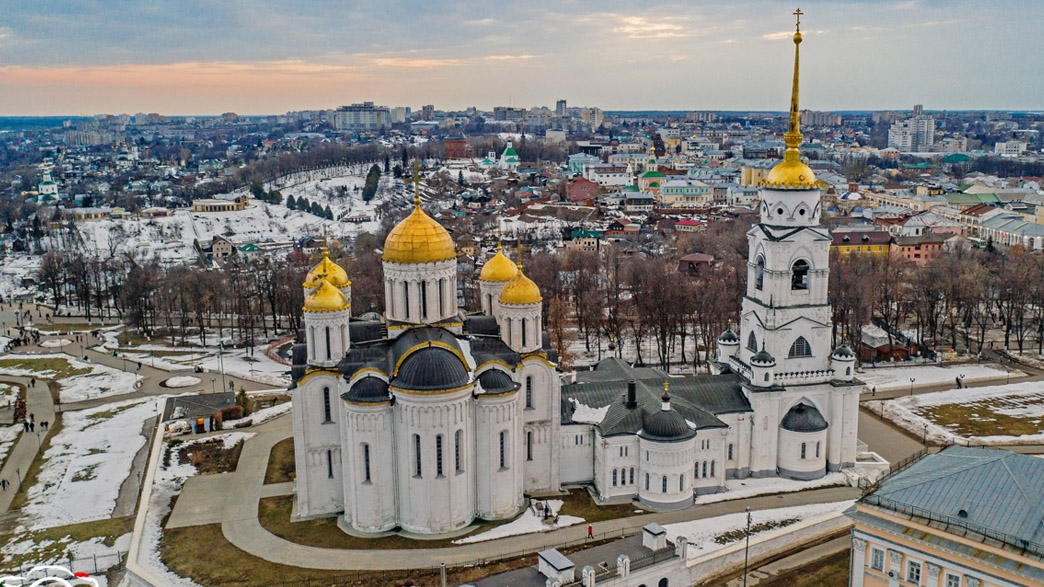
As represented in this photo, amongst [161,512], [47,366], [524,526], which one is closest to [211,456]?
[161,512]

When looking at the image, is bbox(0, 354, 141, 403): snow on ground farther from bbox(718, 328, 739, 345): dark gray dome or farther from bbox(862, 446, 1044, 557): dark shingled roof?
bbox(862, 446, 1044, 557): dark shingled roof

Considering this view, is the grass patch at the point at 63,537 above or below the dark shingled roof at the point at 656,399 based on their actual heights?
below

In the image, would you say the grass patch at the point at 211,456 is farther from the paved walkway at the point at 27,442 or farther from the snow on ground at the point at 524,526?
the snow on ground at the point at 524,526

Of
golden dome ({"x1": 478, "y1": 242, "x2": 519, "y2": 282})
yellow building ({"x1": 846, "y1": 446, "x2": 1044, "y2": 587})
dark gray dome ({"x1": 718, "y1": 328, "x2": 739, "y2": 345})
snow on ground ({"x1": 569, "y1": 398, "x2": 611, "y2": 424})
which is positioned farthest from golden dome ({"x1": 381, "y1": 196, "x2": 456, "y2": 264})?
yellow building ({"x1": 846, "y1": 446, "x2": 1044, "y2": 587})

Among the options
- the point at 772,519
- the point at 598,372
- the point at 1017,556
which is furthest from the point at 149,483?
the point at 1017,556

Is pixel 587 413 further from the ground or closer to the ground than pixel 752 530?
further from the ground

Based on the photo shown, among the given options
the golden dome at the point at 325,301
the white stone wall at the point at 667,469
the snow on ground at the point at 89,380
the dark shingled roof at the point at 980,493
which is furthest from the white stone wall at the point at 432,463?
the snow on ground at the point at 89,380

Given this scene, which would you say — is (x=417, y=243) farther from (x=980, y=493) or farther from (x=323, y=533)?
(x=980, y=493)
